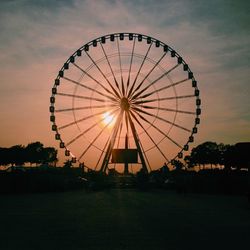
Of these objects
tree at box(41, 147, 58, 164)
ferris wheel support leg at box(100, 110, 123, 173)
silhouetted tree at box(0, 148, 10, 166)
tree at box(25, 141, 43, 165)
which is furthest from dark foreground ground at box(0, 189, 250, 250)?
tree at box(41, 147, 58, 164)

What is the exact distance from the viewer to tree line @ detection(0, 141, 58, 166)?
353 feet

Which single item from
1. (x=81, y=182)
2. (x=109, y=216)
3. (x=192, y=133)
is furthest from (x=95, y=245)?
(x=81, y=182)

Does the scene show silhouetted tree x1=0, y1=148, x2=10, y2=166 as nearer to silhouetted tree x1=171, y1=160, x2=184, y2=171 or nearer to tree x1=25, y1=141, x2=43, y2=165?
tree x1=25, y1=141, x2=43, y2=165

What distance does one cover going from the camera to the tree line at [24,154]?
107500 millimetres

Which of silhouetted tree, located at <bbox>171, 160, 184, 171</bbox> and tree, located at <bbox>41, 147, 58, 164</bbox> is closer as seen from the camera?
silhouetted tree, located at <bbox>171, 160, 184, 171</bbox>

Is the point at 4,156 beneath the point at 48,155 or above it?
beneath

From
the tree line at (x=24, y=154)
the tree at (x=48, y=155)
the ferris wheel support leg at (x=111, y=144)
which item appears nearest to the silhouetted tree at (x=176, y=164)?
the ferris wheel support leg at (x=111, y=144)

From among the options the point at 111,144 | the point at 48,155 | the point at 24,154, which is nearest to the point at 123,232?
the point at 111,144

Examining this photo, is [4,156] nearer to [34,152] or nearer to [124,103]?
[34,152]

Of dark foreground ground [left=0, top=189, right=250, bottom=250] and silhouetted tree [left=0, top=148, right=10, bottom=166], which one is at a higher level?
silhouetted tree [left=0, top=148, right=10, bottom=166]

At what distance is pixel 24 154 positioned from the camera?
110125mm

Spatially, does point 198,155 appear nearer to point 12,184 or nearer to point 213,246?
point 12,184

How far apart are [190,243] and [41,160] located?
118 metres

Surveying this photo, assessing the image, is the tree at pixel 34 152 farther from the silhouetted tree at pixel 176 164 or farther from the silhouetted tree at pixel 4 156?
the silhouetted tree at pixel 176 164
